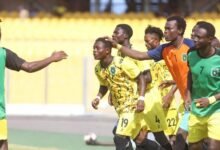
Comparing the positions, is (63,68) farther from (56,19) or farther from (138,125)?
(138,125)

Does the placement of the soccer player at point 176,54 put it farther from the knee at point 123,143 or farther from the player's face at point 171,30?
the knee at point 123,143

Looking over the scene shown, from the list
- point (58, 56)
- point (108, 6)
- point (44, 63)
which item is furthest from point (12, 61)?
point (108, 6)

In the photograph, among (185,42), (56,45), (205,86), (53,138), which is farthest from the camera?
(56,45)

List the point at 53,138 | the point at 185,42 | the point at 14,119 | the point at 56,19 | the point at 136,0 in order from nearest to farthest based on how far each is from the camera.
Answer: the point at 185,42 < the point at 53,138 < the point at 14,119 < the point at 56,19 < the point at 136,0

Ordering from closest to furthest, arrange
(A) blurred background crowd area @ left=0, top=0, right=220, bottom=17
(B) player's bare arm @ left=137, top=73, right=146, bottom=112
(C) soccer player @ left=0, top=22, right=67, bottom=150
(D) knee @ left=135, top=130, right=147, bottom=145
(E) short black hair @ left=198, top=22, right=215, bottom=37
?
(C) soccer player @ left=0, top=22, right=67, bottom=150, (E) short black hair @ left=198, top=22, right=215, bottom=37, (B) player's bare arm @ left=137, top=73, right=146, bottom=112, (D) knee @ left=135, top=130, right=147, bottom=145, (A) blurred background crowd area @ left=0, top=0, right=220, bottom=17

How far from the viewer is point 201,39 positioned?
914 cm

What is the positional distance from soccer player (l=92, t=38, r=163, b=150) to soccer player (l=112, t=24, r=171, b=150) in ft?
1.93

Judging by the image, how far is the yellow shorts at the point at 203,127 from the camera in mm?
9086

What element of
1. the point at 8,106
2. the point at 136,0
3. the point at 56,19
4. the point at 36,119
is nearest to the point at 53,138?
the point at 36,119

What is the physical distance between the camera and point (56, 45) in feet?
82.2

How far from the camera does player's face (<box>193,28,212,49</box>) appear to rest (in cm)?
912

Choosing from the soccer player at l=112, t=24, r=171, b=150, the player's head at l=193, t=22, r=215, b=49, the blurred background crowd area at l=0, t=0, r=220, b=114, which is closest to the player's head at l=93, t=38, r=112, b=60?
the soccer player at l=112, t=24, r=171, b=150

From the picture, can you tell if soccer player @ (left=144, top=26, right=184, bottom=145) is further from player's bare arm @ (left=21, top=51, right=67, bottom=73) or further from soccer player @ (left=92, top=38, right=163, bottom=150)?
player's bare arm @ (left=21, top=51, right=67, bottom=73)

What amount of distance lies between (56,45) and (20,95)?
2.22 m
